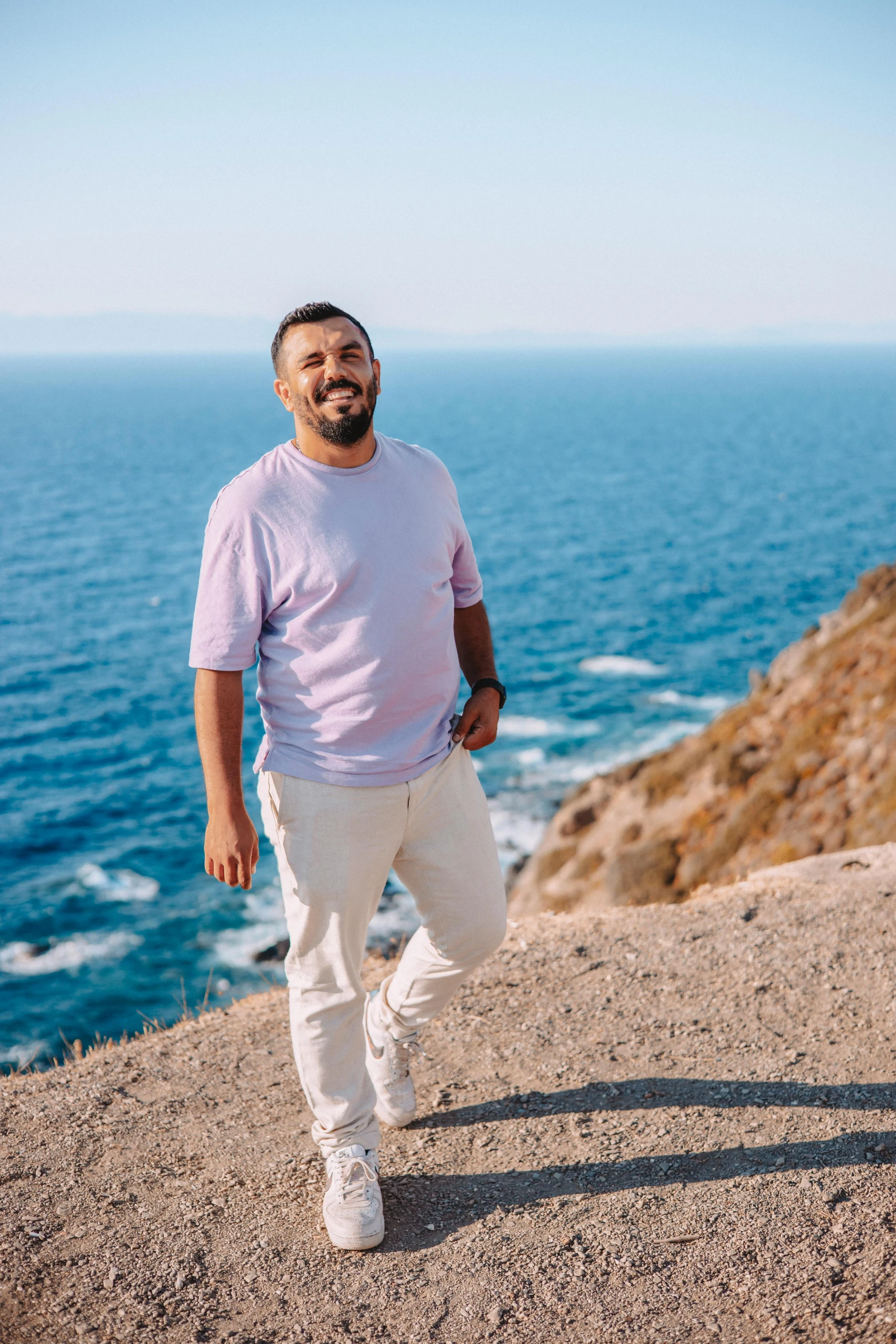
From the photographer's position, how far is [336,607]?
3721 millimetres

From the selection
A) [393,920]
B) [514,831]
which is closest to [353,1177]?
[393,920]

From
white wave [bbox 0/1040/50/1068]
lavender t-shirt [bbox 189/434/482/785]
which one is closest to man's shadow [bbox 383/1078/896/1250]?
lavender t-shirt [bbox 189/434/482/785]

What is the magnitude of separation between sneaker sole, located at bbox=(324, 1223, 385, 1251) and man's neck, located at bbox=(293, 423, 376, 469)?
292cm

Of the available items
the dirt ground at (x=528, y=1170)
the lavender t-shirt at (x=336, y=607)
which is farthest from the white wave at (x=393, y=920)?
the lavender t-shirt at (x=336, y=607)

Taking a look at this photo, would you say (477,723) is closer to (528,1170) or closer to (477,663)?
(477,663)

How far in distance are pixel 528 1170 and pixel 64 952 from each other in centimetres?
1822

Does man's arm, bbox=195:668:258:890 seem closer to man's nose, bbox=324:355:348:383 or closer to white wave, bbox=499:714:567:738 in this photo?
man's nose, bbox=324:355:348:383

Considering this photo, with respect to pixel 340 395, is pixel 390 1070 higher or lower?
lower

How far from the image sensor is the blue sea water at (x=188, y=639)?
20969mm

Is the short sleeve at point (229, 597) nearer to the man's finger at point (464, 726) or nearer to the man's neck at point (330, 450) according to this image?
the man's neck at point (330, 450)

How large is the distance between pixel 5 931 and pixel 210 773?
1996 cm

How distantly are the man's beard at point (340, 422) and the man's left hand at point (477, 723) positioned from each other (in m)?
1.17

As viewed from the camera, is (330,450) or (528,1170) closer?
(330,450)

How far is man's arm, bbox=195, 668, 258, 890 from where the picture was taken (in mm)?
3691
